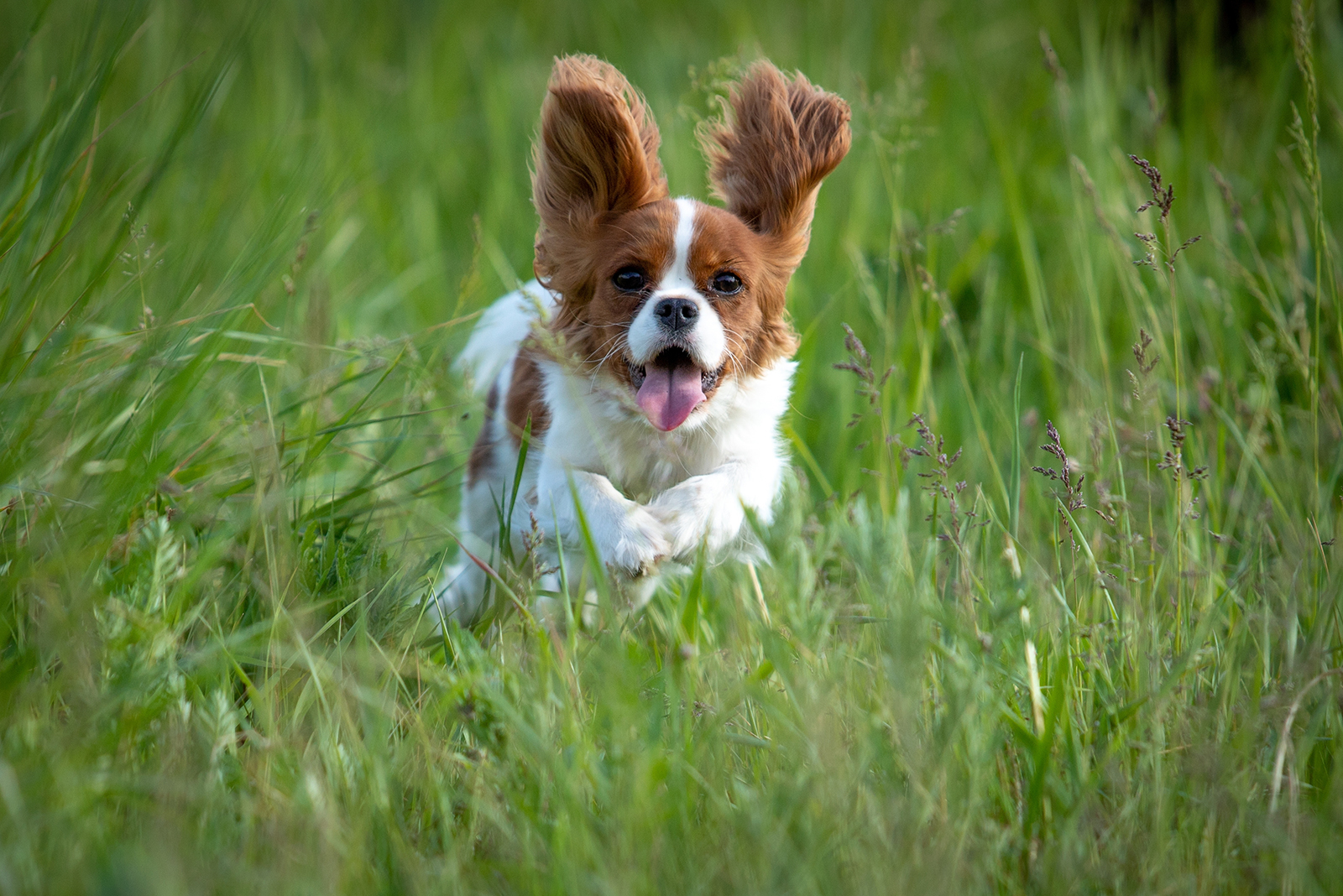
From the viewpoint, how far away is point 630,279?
2.58 m

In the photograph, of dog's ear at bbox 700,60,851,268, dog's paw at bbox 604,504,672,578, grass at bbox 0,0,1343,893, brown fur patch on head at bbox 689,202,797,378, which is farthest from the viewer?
dog's ear at bbox 700,60,851,268

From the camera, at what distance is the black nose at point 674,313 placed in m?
2.40

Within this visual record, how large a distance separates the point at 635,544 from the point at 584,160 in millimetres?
1104

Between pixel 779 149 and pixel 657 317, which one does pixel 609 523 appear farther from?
pixel 779 149

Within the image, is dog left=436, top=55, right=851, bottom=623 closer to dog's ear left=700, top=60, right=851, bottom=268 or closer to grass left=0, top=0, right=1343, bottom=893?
dog's ear left=700, top=60, right=851, bottom=268

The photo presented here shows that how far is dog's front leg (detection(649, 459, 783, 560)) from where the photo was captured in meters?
2.47

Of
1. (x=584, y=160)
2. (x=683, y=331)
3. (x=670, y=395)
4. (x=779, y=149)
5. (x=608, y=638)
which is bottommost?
(x=608, y=638)

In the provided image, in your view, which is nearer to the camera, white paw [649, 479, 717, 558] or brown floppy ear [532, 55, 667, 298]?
white paw [649, 479, 717, 558]

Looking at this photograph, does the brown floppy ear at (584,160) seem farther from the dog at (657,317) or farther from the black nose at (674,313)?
the black nose at (674,313)

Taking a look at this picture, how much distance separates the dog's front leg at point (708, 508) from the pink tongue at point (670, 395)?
0.58 feet

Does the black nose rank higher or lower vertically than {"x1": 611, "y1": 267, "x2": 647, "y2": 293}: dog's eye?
lower

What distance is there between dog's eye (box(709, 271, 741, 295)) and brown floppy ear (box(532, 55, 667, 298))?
1.19 feet

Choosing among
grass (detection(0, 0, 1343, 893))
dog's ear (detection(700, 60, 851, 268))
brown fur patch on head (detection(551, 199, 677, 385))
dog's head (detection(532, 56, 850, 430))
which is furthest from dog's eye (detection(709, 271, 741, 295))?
grass (detection(0, 0, 1343, 893))

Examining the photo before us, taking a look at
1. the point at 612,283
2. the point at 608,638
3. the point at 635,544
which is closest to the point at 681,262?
the point at 612,283
